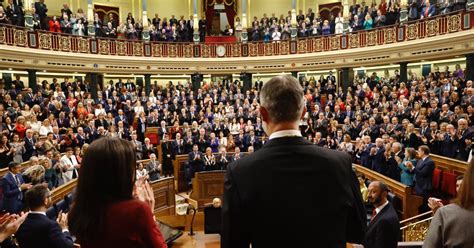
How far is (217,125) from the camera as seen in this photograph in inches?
467

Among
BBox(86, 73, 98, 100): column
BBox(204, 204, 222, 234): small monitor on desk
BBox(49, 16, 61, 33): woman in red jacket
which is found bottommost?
BBox(204, 204, 222, 234): small monitor on desk

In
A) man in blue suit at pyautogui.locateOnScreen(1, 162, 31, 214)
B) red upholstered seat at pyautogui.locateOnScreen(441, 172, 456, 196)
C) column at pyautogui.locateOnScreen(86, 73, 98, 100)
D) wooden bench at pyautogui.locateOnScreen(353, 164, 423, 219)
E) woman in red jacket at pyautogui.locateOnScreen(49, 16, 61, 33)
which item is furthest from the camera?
column at pyautogui.locateOnScreen(86, 73, 98, 100)

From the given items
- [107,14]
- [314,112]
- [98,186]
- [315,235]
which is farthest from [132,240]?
[107,14]

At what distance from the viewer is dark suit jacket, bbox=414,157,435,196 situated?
6289 mm

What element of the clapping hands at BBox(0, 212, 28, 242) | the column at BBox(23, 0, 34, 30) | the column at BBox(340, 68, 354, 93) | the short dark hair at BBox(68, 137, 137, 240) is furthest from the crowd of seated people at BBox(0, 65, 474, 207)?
the short dark hair at BBox(68, 137, 137, 240)

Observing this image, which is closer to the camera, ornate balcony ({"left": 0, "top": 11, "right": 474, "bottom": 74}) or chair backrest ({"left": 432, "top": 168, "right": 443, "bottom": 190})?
chair backrest ({"left": 432, "top": 168, "right": 443, "bottom": 190})

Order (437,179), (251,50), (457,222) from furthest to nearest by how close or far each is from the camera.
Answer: (251,50), (437,179), (457,222)

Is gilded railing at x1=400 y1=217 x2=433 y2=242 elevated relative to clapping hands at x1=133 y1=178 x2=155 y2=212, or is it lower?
lower

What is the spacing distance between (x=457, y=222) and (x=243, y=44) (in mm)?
18117

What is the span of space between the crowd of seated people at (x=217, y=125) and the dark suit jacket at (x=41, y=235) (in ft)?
9.44

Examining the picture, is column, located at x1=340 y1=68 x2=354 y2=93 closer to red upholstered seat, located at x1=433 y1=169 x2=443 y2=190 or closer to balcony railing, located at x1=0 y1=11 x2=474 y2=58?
balcony railing, located at x1=0 y1=11 x2=474 y2=58

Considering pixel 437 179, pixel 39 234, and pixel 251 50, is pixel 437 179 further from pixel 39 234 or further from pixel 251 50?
pixel 251 50

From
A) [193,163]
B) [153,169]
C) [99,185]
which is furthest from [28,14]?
[99,185]

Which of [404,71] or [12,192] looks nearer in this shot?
[12,192]
